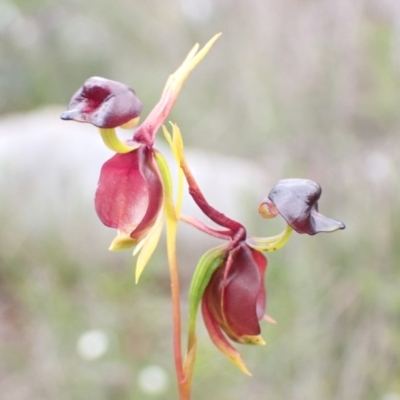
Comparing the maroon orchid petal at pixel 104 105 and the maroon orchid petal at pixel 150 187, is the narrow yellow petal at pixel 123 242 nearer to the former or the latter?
the maroon orchid petal at pixel 150 187

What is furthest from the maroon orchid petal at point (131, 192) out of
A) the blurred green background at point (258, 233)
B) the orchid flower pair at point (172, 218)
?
the blurred green background at point (258, 233)

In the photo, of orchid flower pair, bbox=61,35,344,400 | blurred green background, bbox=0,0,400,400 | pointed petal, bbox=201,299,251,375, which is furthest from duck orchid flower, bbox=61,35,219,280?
blurred green background, bbox=0,0,400,400

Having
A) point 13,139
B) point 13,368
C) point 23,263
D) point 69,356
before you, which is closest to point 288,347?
point 69,356

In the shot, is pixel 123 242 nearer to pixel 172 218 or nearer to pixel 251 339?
pixel 172 218

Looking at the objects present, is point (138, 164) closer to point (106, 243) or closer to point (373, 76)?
point (373, 76)

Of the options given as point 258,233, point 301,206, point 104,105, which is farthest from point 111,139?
point 258,233
